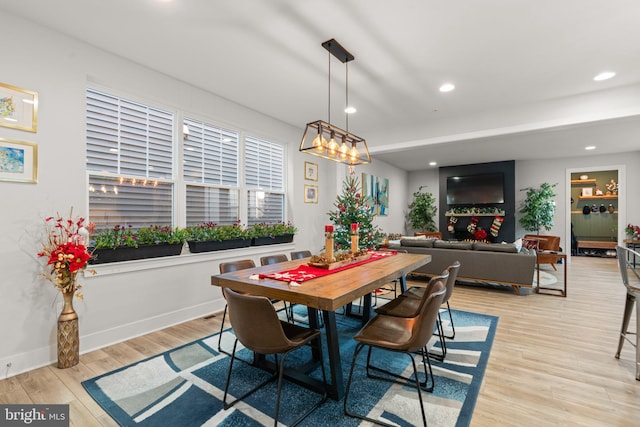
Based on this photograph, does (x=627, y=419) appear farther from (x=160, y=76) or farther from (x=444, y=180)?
(x=444, y=180)

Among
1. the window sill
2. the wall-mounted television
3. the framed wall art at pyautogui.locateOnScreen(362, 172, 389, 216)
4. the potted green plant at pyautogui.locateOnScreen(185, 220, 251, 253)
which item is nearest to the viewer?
the window sill

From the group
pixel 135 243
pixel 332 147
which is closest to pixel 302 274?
pixel 332 147

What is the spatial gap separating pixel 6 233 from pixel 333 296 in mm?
2659

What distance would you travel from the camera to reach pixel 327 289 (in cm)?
189

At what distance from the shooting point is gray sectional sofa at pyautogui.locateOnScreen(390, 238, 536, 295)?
4.43 meters

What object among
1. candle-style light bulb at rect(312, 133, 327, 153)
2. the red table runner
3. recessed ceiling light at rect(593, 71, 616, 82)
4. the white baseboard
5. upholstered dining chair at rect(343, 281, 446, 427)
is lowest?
the white baseboard

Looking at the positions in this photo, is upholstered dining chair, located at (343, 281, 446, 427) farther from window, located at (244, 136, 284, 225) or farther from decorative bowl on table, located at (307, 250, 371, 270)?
window, located at (244, 136, 284, 225)

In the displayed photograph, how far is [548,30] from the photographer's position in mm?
2525

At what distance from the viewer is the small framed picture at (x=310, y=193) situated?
5.40 meters

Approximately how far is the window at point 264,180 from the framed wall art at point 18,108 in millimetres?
2334

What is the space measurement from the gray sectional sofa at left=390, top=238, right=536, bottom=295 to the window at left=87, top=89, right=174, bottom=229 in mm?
4000

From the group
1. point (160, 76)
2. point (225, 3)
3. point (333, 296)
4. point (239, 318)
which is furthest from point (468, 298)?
point (160, 76)

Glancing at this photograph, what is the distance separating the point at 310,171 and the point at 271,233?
1.53 metres

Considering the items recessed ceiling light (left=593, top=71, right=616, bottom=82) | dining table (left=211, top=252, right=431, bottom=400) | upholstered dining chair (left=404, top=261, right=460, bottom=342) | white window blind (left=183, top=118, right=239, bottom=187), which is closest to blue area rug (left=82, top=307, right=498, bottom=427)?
dining table (left=211, top=252, right=431, bottom=400)
